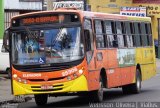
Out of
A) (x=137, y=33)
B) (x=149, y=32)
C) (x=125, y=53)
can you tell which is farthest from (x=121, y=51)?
(x=149, y=32)

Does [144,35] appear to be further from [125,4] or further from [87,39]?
[125,4]

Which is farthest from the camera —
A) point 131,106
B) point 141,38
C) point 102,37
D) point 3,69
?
A: point 3,69

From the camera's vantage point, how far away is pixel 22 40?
18.6m

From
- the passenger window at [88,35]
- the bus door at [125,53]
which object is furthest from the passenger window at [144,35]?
the passenger window at [88,35]

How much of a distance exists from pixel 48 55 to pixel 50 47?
9.2 inches

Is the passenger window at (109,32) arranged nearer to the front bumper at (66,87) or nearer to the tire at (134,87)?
the front bumper at (66,87)

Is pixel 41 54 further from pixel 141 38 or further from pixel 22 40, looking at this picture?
pixel 141 38

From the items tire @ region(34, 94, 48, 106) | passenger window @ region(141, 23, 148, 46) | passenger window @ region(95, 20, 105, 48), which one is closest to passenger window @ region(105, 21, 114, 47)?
passenger window @ region(95, 20, 105, 48)

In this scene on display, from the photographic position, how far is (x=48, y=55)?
18.2 m

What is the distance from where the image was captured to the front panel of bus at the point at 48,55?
1798 centimetres

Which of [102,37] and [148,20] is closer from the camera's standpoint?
[102,37]

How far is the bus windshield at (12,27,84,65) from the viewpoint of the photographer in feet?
59.4

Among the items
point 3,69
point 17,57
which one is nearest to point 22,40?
point 17,57

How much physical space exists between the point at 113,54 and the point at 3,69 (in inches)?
444
